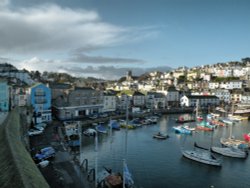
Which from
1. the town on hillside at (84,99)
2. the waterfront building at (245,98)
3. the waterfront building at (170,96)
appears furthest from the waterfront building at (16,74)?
the waterfront building at (245,98)

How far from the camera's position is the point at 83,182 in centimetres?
1521

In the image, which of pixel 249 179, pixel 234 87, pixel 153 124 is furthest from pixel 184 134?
pixel 234 87

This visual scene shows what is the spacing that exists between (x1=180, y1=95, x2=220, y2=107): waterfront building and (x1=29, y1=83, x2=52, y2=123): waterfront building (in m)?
43.4

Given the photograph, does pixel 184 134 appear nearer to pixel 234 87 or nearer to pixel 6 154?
pixel 6 154

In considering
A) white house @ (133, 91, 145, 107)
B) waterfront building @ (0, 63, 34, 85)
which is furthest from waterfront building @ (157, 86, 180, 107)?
waterfront building @ (0, 63, 34, 85)

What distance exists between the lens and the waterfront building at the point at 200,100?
65.8 metres

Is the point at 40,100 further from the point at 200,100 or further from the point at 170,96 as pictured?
the point at 200,100

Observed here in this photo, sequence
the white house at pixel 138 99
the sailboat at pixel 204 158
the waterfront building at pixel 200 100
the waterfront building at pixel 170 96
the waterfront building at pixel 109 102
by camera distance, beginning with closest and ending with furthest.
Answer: the sailboat at pixel 204 158 → the waterfront building at pixel 109 102 → the white house at pixel 138 99 → the waterfront building at pixel 200 100 → the waterfront building at pixel 170 96

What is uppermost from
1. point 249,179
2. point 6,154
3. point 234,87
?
point 234,87

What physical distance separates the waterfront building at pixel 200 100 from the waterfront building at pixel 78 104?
30.7 metres

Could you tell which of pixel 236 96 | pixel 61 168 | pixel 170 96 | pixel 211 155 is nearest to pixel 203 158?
pixel 211 155

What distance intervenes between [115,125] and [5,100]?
17976 mm

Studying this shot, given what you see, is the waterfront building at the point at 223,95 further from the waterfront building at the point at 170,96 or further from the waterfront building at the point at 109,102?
the waterfront building at the point at 109,102

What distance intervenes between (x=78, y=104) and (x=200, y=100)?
40.7 metres
